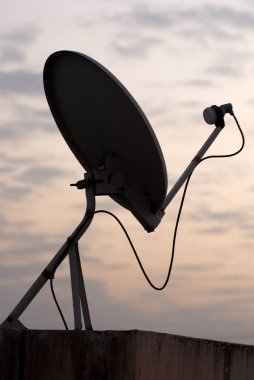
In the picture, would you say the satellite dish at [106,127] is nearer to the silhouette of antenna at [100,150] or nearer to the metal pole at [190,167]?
the silhouette of antenna at [100,150]

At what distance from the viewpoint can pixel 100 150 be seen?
11172 mm

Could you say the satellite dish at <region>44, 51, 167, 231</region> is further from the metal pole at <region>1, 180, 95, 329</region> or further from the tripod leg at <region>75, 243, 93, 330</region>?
the tripod leg at <region>75, 243, 93, 330</region>

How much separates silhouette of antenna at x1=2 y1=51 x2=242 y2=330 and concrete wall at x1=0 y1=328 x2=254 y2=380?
4.99ft

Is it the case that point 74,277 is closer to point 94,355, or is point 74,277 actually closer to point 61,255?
point 61,255

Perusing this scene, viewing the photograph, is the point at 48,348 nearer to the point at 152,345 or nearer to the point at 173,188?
the point at 152,345

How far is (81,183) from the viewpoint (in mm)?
10891

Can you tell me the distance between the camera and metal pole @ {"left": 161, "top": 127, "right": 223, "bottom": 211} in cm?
1157

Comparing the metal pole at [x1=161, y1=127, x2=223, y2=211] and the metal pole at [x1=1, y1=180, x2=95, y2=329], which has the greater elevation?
the metal pole at [x1=161, y1=127, x2=223, y2=211]

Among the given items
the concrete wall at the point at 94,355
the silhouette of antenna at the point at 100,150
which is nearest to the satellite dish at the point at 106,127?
the silhouette of antenna at the point at 100,150

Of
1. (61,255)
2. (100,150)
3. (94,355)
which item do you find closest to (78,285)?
(61,255)

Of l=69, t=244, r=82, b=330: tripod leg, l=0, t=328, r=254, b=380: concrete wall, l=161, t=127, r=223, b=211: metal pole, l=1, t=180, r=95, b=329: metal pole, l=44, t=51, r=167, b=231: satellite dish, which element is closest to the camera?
l=0, t=328, r=254, b=380: concrete wall

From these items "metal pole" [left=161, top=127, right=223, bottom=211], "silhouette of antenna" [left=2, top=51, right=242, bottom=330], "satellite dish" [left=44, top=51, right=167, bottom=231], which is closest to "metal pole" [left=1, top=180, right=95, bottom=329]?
"silhouette of antenna" [left=2, top=51, right=242, bottom=330]

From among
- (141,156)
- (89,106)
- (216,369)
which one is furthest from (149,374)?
(89,106)

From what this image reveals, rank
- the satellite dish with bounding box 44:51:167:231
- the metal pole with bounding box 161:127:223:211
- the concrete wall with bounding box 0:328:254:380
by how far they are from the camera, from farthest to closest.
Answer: the metal pole with bounding box 161:127:223:211
the satellite dish with bounding box 44:51:167:231
the concrete wall with bounding box 0:328:254:380
